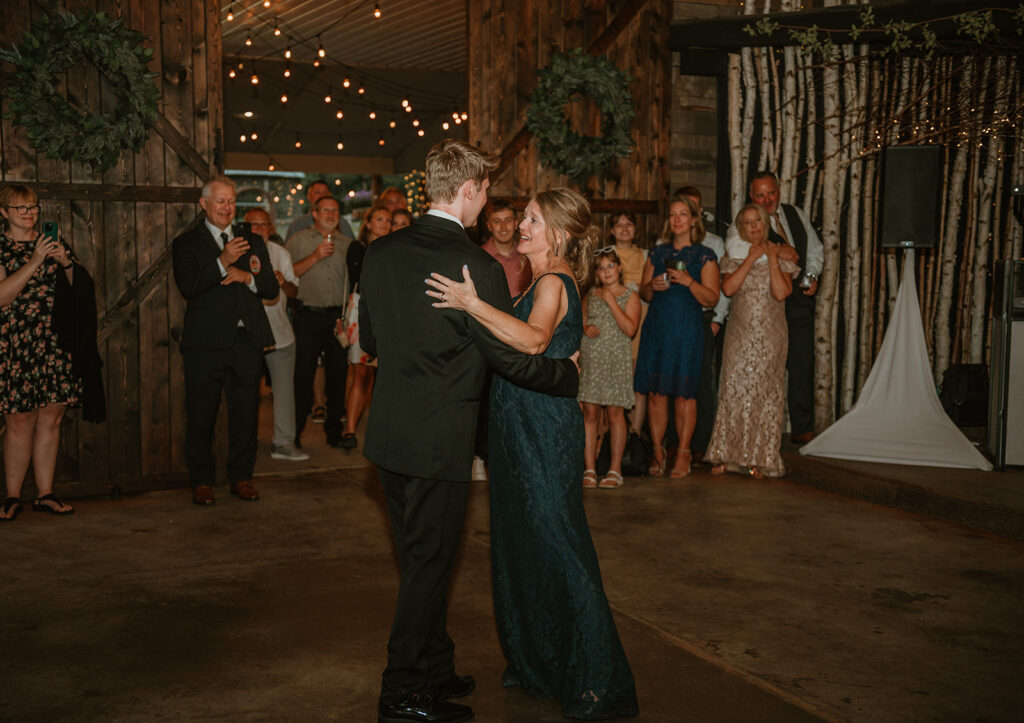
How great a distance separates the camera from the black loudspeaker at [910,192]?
255 inches

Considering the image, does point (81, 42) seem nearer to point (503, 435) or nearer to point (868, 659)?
point (503, 435)

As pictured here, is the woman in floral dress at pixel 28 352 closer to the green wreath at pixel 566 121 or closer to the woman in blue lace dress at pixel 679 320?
the woman in blue lace dress at pixel 679 320

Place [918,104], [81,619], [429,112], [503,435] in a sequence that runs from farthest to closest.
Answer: [429,112] → [918,104] → [81,619] → [503,435]

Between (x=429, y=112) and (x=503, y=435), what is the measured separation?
15.3m

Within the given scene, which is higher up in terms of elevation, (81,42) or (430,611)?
(81,42)

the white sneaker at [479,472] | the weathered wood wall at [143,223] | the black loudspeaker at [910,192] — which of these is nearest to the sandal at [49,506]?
the weathered wood wall at [143,223]

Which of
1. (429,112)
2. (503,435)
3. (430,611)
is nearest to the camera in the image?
(430,611)

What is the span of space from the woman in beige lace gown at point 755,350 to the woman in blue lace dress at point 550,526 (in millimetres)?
3382

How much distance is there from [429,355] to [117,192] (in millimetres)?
3704

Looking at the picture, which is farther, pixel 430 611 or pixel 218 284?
pixel 218 284

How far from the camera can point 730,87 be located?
762cm

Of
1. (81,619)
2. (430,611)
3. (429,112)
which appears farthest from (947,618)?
(429,112)

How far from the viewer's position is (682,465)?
21.3 ft

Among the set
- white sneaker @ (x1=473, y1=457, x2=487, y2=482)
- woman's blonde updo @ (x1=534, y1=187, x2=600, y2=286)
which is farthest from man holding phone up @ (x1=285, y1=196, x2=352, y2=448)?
woman's blonde updo @ (x1=534, y1=187, x2=600, y2=286)
